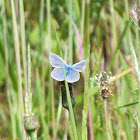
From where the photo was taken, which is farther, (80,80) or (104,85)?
(80,80)

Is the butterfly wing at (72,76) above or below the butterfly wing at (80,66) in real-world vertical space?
below

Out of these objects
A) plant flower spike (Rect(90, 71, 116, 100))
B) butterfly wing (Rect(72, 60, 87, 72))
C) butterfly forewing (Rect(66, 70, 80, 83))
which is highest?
butterfly wing (Rect(72, 60, 87, 72))

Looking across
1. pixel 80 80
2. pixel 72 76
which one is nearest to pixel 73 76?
pixel 72 76

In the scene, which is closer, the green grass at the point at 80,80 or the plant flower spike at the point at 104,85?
the plant flower spike at the point at 104,85

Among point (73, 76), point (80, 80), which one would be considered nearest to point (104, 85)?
point (73, 76)

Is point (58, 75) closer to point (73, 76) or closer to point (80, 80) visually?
point (73, 76)

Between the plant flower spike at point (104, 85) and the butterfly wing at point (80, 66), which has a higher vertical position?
the butterfly wing at point (80, 66)

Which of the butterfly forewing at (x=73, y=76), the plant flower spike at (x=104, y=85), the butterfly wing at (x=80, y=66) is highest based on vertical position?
the butterfly wing at (x=80, y=66)

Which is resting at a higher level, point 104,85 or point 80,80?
point 80,80

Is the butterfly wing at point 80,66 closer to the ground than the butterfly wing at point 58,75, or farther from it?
farther from it

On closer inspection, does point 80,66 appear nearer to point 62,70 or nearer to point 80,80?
point 62,70

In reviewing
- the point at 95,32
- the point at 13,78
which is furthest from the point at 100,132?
the point at 95,32
